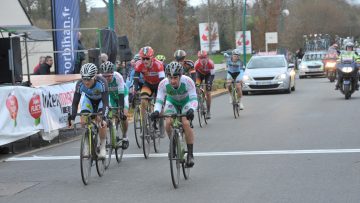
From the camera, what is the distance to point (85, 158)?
8906 millimetres

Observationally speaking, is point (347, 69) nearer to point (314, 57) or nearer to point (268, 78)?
point (268, 78)

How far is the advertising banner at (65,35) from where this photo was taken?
19.0 meters

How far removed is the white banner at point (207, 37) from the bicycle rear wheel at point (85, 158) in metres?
25.0

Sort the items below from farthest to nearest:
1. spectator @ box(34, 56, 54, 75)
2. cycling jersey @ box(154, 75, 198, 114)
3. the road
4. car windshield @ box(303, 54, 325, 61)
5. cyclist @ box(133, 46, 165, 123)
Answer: car windshield @ box(303, 54, 325, 61), spectator @ box(34, 56, 54, 75), cyclist @ box(133, 46, 165, 123), cycling jersey @ box(154, 75, 198, 114), the road

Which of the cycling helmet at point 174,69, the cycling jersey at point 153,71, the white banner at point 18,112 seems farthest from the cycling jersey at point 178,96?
the white banner at point 18,112

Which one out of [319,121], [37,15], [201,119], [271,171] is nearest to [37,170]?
[271,171]

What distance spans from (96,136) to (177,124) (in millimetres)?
1283

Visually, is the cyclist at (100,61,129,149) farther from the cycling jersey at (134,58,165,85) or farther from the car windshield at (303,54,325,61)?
the car windshield at (303,54,325,61)

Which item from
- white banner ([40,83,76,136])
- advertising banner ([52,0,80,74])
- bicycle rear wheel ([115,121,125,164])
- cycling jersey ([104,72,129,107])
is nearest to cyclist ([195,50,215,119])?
white banner ([40,83,76,136])

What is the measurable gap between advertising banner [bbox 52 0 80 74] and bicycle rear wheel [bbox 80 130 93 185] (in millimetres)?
10266

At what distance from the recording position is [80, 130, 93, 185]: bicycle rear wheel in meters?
8.77

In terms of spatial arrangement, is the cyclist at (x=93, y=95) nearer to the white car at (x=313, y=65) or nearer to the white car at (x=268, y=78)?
the white car at (x=268, y=78)

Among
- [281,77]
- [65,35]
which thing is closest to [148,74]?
[65,35]

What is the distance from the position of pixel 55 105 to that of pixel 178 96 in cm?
525
